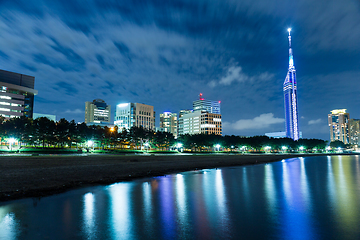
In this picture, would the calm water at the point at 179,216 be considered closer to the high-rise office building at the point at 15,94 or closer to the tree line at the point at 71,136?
the tree line at the point at 71,136

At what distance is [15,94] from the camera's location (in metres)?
165

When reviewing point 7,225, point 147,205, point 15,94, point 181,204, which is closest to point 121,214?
point 147,205

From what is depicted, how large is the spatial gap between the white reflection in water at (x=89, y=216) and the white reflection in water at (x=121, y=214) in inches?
32.3

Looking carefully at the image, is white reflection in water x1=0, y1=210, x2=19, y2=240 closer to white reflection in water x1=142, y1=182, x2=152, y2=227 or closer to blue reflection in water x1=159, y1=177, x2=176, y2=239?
white reflection in water x1=142, y1=182, x2=152, y2=227

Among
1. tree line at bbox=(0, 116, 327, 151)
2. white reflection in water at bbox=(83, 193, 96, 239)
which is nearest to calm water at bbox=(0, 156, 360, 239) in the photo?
white reflection in water at bbox=(83, 193, 96, 239)

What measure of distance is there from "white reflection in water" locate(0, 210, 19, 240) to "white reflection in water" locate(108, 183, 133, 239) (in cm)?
364

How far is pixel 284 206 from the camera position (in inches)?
547

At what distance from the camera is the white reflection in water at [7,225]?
336 inches

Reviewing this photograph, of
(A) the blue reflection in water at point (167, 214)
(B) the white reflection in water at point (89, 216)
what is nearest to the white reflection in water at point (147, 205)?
(A) the blue reflection in water at point (167, 214)

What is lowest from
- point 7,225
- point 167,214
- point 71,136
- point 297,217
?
point 297,217

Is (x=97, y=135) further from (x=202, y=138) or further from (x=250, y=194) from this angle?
(x=250, y=194)

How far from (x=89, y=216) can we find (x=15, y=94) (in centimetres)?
19274

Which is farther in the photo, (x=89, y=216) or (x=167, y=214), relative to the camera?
(x=167, y=214)

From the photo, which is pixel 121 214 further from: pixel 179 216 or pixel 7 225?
pixel 7 225
